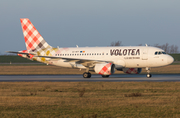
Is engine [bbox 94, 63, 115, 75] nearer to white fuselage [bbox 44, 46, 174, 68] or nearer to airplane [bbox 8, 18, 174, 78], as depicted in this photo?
airplane [bbox 8, 18, 174, 78]

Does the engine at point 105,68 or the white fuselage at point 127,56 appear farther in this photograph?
the white fuselage at point 127,56

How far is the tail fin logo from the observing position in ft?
129

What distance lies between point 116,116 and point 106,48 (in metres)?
25.4

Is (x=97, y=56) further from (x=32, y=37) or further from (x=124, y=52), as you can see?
(x=32, y=37)

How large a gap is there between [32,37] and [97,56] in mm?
10565

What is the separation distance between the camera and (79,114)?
11.2 metres

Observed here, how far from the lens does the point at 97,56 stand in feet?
117

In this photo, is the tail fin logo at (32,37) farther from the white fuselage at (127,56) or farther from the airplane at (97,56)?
the white fuselage at (127,56)

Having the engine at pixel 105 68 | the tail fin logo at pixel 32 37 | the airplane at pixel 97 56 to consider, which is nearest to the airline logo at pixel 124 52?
the airplane at pixel 97 56

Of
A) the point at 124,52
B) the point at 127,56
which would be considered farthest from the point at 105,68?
the point at 124,52

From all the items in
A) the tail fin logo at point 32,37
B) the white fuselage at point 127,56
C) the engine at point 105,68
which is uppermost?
the tail fin logo at point 32,37

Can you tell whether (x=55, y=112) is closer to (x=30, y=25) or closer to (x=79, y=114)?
(x=79, y=114)

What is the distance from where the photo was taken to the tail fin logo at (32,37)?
39.3m

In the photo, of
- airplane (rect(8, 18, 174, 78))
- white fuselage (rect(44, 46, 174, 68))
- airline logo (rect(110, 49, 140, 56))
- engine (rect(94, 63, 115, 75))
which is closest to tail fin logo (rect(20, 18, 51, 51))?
airplane (rect(8, 18, 174, 78))
